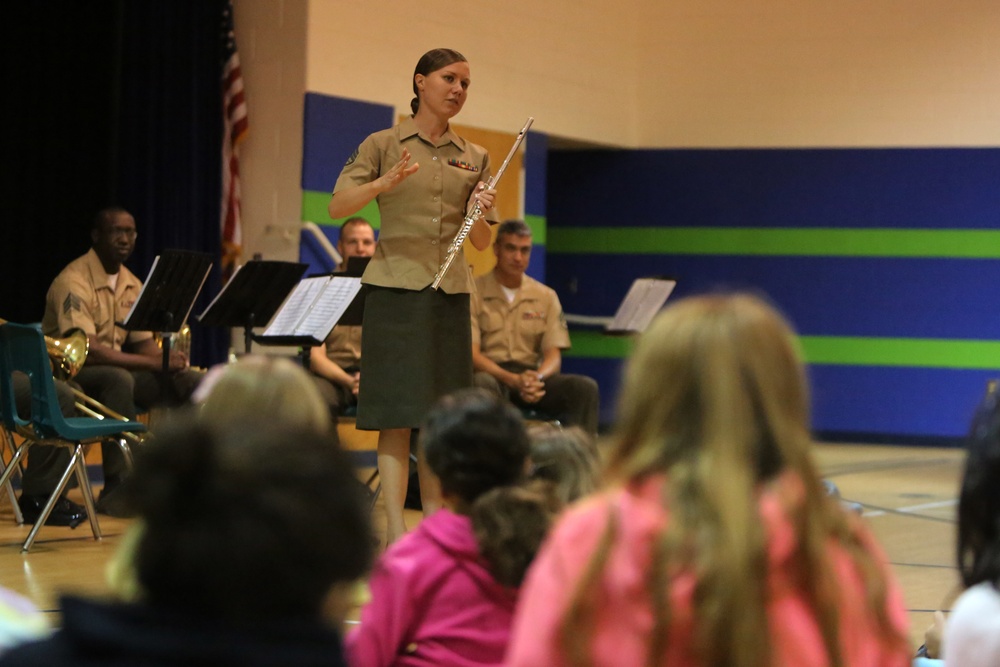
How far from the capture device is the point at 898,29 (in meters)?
9.87

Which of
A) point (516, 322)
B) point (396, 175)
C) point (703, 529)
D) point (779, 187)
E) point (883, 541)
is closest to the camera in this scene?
point (703, 529)

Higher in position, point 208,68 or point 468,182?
point 208,68

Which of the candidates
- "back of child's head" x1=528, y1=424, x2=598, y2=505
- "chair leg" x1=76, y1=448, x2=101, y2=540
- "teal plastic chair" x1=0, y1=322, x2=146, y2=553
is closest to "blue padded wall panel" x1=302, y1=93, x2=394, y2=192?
"teal plastic chair" x1=0, y1=322, x2=146, y2=553

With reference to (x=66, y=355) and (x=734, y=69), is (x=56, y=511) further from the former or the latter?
(x=734, y=69)

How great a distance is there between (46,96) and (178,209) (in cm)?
97

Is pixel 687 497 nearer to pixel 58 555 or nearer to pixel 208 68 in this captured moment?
pixel 58 555

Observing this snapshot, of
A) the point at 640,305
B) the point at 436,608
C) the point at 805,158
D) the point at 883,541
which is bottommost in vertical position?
the point at 883,541

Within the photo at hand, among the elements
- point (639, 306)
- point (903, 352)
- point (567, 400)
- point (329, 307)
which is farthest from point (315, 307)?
point (903, 352)

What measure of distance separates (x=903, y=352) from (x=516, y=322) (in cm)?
470

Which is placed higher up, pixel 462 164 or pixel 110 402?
pixel 462 164

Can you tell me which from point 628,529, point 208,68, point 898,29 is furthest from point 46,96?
point 628,529

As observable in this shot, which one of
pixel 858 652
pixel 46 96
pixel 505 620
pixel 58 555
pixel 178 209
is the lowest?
pixel 58 555

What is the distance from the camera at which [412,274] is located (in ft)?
13.4

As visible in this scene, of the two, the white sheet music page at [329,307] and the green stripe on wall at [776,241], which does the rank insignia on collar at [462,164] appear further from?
the green stripe on wall at [776,241]
